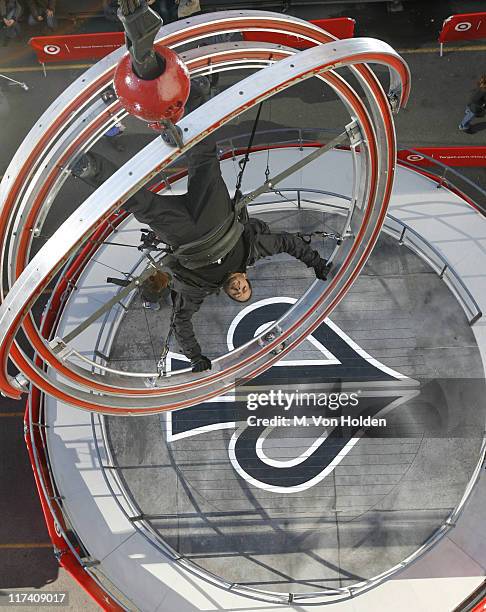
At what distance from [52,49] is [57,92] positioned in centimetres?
135

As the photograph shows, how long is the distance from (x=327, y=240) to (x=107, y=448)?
7656 mm

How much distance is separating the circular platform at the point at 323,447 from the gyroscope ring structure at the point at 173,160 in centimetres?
188

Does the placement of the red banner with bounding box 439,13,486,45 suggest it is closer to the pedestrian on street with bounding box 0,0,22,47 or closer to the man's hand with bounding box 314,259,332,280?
the man's hand with bounding box 314,259,332,280

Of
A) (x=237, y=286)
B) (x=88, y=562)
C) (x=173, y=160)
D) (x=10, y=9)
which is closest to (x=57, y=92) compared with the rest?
(x=10, y=9)

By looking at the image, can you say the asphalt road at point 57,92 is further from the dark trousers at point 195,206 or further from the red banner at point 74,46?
the dark trousers at point 195,206

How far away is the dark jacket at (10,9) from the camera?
72.5 ft

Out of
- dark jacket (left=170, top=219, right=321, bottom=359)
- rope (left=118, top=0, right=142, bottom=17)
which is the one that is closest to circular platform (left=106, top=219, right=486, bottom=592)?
dark jacket (left=170, top=219, right=321, bottom=359)

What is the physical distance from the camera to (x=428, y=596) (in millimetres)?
14242

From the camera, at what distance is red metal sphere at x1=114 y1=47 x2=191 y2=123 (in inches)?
278

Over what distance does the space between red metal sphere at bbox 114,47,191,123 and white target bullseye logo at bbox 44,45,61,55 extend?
52.1ft

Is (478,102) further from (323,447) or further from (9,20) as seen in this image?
(9,20)

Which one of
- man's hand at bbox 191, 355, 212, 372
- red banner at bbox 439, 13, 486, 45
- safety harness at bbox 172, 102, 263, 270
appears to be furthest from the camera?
red banner at bbox 439, 13, 486, 45

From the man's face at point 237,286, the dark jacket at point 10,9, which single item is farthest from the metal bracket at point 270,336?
the dark jacket at point 10,9

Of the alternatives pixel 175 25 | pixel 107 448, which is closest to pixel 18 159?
pixel 175 25
